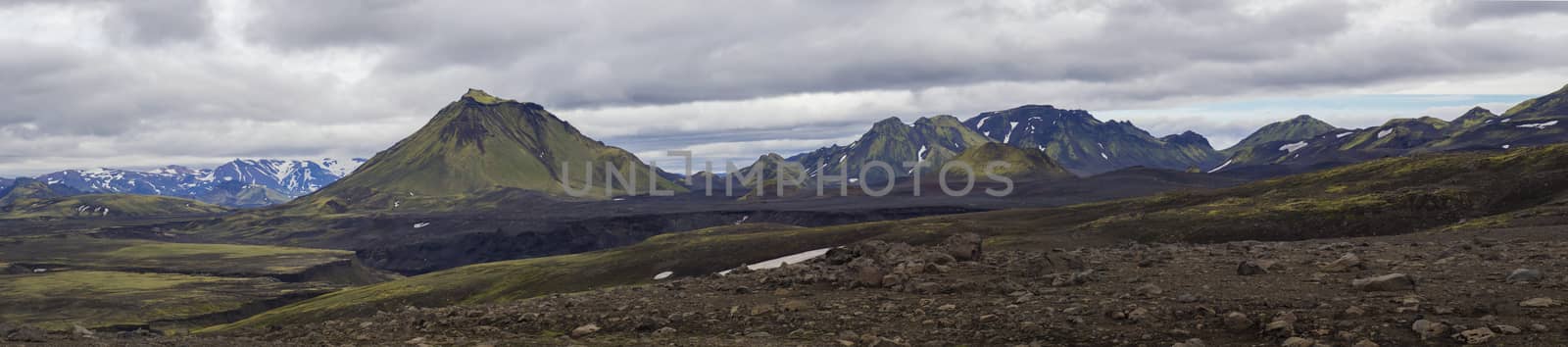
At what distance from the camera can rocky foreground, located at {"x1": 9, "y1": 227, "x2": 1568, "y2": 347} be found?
1919 cm

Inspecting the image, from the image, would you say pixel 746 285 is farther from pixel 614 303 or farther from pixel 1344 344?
pixel 1344 344

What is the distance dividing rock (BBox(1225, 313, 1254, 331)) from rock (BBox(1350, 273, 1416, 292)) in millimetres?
4600

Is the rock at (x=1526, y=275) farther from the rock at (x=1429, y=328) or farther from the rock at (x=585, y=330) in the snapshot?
the rock at (x=585, y=330)

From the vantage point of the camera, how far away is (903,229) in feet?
448

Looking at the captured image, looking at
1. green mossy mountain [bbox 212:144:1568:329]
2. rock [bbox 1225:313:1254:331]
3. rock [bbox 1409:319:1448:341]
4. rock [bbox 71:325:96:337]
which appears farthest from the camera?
green mossy mountain [bbox 212:144:1568:329]

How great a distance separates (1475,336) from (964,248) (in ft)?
74.7

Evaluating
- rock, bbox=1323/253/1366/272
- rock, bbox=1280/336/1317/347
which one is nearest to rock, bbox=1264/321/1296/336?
rock, bbox=1280/336/1317/347

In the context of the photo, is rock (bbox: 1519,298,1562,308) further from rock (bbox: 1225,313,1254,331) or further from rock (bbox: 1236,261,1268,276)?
rock (bbox: 1236,261,1268,276)

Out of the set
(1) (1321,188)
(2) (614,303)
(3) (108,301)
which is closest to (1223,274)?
(2) (614,303)

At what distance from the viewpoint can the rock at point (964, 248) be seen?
38.7 meters

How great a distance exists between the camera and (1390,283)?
2223 cm

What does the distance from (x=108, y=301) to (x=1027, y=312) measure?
175 m

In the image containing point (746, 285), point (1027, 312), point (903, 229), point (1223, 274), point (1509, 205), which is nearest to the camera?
point (1027, 312)

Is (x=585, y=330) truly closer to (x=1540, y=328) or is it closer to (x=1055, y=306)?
(x=1055, y=306)
